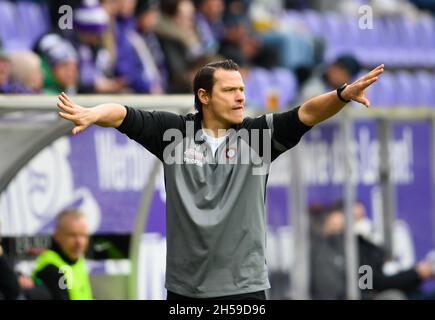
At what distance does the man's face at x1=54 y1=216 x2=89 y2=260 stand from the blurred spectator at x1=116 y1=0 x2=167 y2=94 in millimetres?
3166

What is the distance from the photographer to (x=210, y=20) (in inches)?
561

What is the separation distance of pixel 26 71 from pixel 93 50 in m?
1.80

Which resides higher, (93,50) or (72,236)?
(93,50)

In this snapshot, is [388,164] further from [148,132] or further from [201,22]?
[148,132]

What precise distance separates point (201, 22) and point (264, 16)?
5.16 ft

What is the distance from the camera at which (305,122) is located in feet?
19.7

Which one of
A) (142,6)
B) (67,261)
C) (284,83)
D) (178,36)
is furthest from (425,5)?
(67,261)

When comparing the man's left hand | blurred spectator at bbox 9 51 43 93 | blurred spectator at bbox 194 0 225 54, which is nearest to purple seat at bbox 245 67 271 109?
blurred spectator at bbox 194 0 225 54

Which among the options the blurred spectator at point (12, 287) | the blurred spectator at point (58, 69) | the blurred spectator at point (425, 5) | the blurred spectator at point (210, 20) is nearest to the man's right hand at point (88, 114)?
the blurred spectator at point (12, 287)

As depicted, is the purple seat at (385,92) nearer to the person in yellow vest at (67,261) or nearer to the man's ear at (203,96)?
the person in yellow vest at (67,261)

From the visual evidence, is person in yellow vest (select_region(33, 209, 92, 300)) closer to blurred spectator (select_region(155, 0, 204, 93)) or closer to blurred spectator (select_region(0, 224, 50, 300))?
blurred spectator (select_region(0, 224, 50, 300))

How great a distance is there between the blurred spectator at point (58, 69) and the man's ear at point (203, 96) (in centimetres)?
385

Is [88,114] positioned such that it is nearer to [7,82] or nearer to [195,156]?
[195,156]

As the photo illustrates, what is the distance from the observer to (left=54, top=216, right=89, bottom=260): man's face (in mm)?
8383
